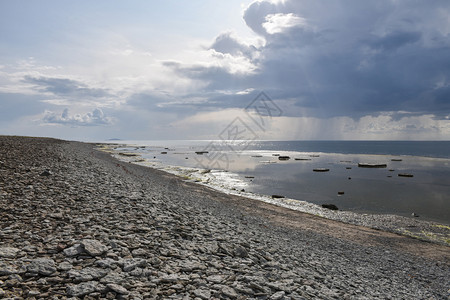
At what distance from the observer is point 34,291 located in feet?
15.6

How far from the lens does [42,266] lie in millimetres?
5492

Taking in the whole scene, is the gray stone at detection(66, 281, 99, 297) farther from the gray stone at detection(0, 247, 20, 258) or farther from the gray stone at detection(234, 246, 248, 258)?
the gray stone at detection(234, 246, 248, 258)

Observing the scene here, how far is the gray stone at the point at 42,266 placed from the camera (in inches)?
209

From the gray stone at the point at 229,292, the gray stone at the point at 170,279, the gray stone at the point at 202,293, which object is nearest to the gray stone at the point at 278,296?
the gray stone at the point at 229,292

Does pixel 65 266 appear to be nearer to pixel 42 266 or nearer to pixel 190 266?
pixel 42 266

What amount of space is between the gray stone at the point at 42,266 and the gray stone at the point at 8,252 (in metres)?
0.66

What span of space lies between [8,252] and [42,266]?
1.21 m

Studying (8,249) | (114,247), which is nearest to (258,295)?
(114,247)

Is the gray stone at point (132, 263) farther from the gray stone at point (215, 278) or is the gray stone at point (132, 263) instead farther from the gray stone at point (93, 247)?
the gray stone at point (215, 278)

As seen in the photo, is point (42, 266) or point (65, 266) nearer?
point (42, 266)

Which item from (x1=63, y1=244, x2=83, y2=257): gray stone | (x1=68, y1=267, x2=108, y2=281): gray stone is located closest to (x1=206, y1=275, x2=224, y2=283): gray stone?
(x1=68, y1=267, x2=108, y2=281): gray stone

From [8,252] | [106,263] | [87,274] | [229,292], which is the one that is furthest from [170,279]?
[8,252]

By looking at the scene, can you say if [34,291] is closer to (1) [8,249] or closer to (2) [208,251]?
(1) [8,249]

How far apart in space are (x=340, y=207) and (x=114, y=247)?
32.0 meters
